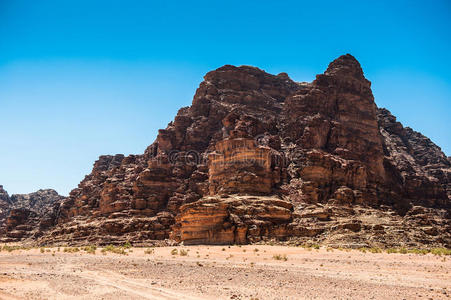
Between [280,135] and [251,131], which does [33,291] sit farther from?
[280,135]

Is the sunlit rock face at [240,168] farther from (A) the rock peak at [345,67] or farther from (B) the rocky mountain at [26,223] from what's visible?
(B) the rocky mountain at [26,223]

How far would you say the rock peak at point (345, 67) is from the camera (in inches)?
2857

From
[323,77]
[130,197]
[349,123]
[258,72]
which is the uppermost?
[258,72]

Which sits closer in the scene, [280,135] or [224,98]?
[280,135]

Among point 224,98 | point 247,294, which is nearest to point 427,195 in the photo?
point 224,98

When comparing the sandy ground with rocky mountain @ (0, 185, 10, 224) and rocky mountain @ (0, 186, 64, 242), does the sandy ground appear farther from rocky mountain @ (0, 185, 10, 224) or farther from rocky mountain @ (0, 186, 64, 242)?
rocky mountain @ (0, 185, 10, 224)

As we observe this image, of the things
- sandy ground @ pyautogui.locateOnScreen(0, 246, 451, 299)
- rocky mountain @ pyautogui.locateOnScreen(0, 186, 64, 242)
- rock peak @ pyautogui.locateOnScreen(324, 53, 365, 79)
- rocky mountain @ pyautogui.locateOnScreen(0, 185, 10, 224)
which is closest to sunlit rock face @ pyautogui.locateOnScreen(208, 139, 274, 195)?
sandy ground @ pyautogui.locateOnScreen(0, 246, 451, 299)

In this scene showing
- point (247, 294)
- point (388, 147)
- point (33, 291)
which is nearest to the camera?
point (247, 294)

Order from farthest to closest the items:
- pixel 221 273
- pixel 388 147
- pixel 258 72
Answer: pixel 258 72, pixel 388 147, pixel 221 273

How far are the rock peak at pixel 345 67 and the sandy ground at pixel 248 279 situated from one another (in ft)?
165

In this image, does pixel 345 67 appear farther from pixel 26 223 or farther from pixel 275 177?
pixel 26 223

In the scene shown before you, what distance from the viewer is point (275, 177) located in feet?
181

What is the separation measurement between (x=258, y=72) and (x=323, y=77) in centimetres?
2951

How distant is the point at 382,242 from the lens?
37.5 metres
